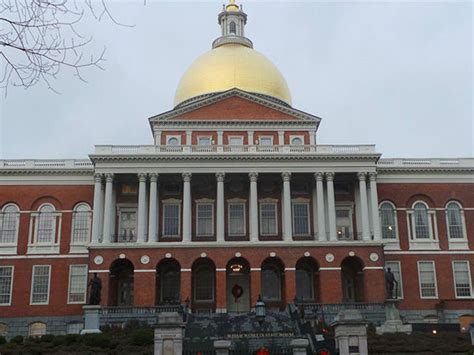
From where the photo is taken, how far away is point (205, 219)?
5106 centimetres

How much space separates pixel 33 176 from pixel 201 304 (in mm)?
16981

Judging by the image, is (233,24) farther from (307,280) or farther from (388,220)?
(307,280)

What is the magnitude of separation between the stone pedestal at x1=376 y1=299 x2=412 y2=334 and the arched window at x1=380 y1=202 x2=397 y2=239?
9.20 meters

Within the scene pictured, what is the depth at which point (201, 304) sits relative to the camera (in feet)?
Answer: 162

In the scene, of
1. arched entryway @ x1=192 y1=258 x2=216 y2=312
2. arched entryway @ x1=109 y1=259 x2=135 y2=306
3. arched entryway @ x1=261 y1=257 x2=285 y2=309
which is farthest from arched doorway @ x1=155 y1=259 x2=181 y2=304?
arched entryway @ x1=261 y1=257 x2=285 y2=309

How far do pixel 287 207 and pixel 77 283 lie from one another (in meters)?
17.2

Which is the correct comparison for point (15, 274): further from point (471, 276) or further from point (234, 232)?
point (471, 276)

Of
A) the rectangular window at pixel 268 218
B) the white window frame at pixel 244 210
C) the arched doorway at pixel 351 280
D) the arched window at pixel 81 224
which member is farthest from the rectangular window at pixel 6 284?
the arched doorway at pixel 351 280

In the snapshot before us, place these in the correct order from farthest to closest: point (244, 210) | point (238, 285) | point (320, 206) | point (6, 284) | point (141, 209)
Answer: point (244, 210) → point (238, 285) → point (6, 284) → point (320, 206) → point (141, 209)

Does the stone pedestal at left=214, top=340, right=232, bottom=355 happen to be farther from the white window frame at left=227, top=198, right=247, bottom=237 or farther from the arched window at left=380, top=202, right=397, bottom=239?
the arched window at left=380, top=202, right=397, bottom=239

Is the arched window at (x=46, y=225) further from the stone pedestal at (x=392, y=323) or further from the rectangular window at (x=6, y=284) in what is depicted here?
the stone pedestal at (x=392, y=323)

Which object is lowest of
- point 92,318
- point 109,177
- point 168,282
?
point 92,318

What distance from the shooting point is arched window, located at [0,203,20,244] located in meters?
50.2

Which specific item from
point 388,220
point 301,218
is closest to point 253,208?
point 301,218
